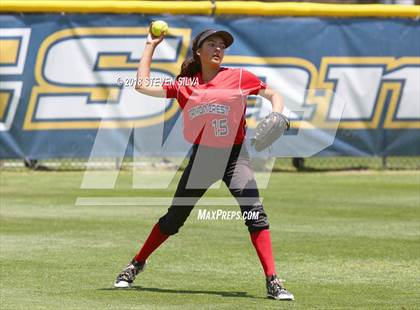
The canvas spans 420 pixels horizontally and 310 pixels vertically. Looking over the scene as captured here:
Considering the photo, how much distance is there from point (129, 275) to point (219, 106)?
4.94 feet

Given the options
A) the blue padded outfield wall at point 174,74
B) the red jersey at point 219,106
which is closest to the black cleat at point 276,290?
the red jersey at point 219,106

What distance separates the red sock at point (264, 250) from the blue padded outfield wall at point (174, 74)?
380 inches

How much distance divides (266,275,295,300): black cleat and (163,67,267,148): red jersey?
111 centimetres

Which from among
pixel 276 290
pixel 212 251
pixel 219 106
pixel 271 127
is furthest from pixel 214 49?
pixel 212 251

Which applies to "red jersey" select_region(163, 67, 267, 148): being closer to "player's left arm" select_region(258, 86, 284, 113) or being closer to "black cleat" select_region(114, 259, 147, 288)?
"player's left arm" select_region(258, 86, 284, 113)

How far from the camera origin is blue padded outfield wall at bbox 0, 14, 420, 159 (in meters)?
17.6

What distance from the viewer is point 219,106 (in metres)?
8.53

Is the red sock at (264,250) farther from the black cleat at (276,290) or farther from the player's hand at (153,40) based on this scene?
the player's hand at (153,40)

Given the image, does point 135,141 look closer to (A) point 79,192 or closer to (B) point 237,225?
(A) point 79,192

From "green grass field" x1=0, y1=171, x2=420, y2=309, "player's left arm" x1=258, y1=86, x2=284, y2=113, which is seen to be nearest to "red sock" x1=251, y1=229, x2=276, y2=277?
"green grass field" x1=0, y1=171, x2=420, y2=309

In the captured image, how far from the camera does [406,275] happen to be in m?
9.45

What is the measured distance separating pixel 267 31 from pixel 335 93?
61.0 inches

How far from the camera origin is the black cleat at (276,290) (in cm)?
814

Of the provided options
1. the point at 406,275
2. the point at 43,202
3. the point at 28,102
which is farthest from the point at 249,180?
the point at 28,102
